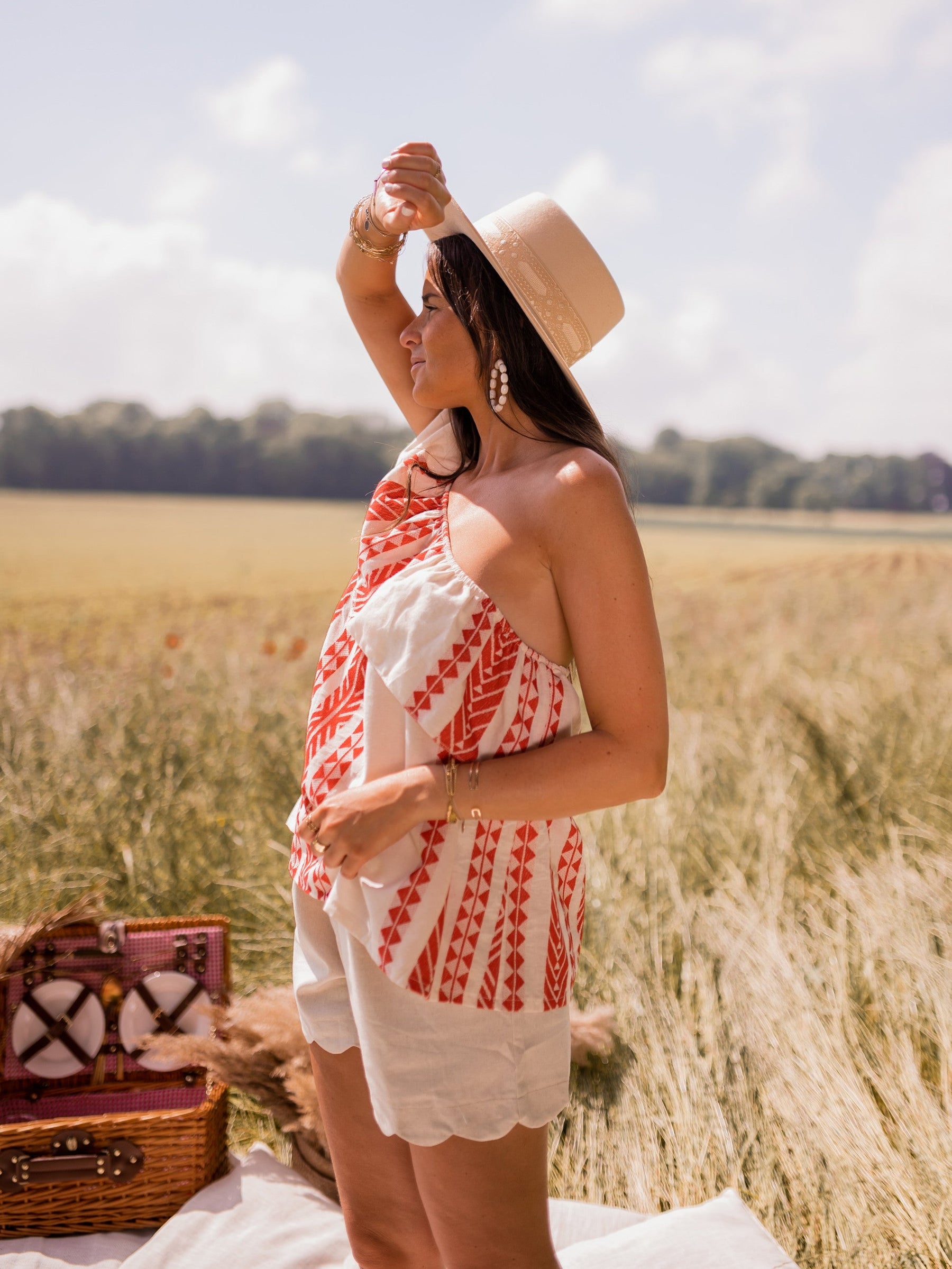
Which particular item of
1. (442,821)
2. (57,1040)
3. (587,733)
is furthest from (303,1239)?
(587,733)

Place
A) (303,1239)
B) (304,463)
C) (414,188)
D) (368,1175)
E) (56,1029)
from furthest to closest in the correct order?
(304,463)
(56,1029)
(303,1239)
(368,1175)
(414,188)

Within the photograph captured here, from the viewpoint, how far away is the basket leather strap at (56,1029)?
224cm

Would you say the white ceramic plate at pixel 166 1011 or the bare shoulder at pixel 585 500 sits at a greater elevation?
the bare shoulder at pixel 585 500

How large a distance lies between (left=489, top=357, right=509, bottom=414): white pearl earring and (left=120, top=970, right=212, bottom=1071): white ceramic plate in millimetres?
1697

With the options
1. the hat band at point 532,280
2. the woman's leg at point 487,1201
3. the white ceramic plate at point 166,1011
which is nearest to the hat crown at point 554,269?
the hat band at point 532,280

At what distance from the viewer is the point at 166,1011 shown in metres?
2.32

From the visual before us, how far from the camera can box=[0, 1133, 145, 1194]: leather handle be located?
80.0 inches

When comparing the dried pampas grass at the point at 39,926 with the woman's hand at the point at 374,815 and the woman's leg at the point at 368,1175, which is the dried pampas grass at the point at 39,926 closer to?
the woman's leg at the point at 368,1175

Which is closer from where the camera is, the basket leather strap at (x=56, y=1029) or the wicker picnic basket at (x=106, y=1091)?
the wicker picnic basket at (x=106, y=1091)

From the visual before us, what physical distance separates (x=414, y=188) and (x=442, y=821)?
2.67 feet

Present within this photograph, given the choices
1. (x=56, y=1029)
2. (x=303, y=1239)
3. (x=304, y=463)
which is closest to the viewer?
(x=303, y=1239)

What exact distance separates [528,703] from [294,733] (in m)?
2.68

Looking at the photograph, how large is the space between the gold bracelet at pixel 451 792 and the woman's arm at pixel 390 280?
696 millimetres

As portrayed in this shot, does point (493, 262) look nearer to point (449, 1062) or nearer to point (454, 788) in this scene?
point (454, 788)
